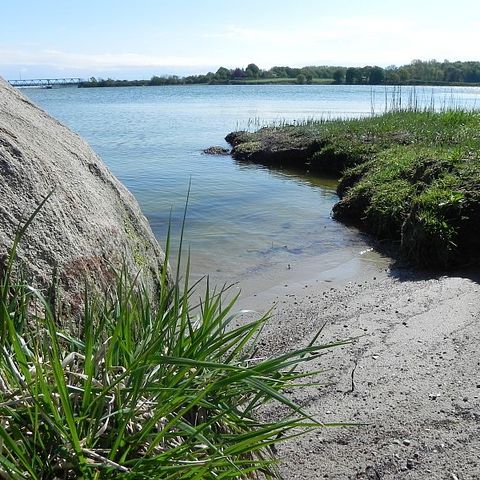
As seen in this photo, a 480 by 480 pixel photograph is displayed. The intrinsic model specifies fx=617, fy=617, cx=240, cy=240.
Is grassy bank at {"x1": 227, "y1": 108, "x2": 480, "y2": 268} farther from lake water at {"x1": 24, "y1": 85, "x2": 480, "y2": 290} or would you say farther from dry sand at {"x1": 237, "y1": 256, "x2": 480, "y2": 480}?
dry sand at {"x1": 237, "y1": 256, "x2": 480, "y2": 480}

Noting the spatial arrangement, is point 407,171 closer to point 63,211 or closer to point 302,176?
point 302,176

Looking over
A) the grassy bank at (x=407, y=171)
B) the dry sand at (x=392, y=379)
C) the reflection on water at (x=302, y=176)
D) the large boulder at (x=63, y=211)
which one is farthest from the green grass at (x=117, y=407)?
the reflection on water at (x=302, y=176)

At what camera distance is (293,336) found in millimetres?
5996

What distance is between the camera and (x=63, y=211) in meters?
3.51

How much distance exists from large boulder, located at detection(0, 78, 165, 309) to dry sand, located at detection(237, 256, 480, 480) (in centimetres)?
147

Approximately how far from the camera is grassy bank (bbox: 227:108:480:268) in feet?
27.2

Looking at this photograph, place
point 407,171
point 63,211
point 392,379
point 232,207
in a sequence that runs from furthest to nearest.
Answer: point 232,207
point 407,171
point 392,379
point 63,211

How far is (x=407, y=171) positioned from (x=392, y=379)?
8.13 metres

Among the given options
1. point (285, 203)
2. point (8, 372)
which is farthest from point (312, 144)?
point (8, 372)

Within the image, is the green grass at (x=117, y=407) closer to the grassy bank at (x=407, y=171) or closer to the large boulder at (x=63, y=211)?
the large boulder at (x=63, y=211)

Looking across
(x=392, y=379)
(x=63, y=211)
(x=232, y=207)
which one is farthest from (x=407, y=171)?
(x=63, y=211)

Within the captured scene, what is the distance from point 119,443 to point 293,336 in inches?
158

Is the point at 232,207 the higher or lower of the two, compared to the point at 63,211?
lower

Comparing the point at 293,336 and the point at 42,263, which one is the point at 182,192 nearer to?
the point at 293,336
